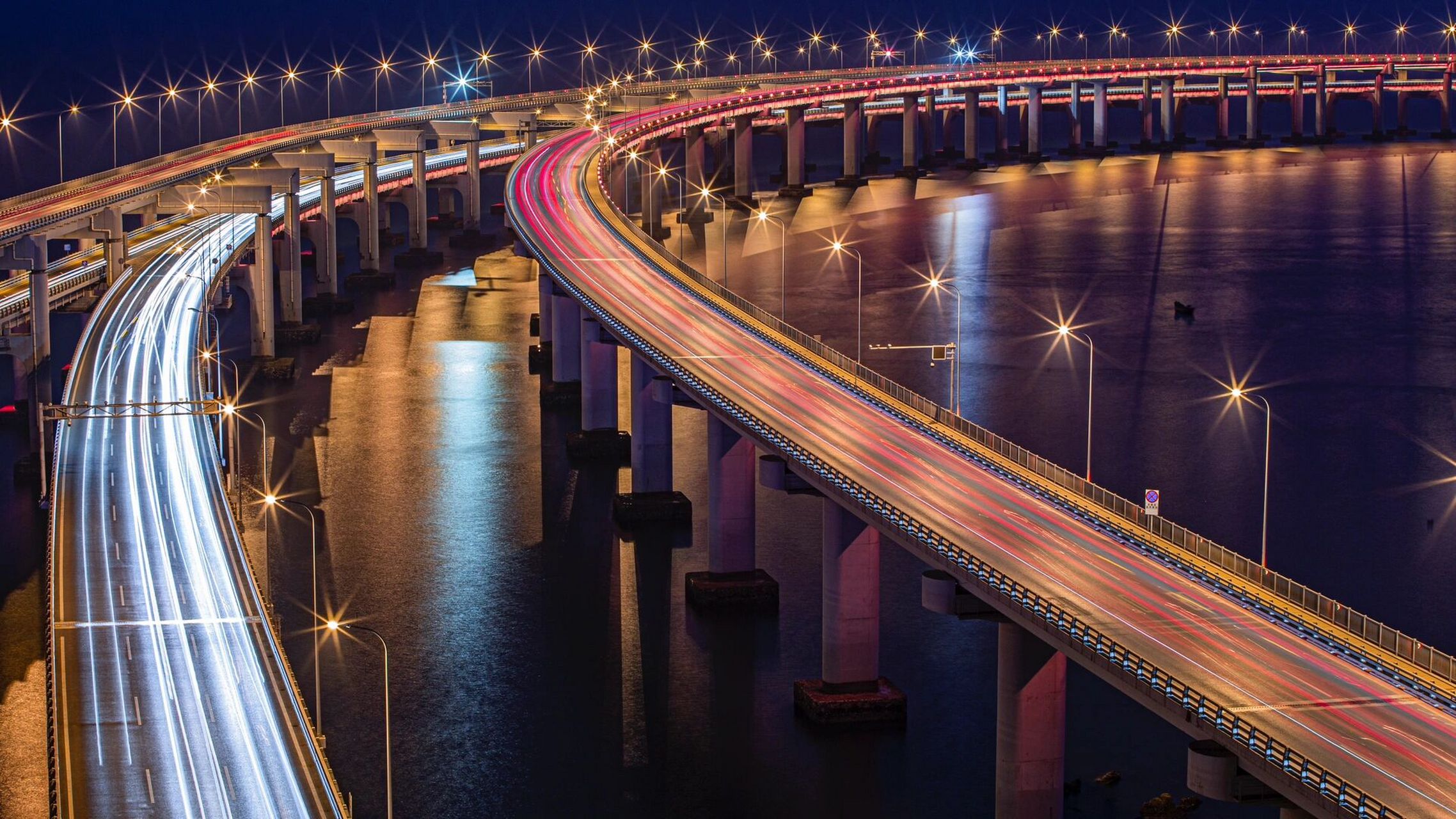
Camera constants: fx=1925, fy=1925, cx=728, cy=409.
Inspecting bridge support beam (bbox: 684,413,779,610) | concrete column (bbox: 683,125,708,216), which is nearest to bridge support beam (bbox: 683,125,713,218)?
concrete column (bbox: 683,125,708,216)

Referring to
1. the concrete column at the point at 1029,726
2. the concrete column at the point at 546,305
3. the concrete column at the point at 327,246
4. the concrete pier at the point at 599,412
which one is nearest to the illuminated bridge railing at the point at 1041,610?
the concrete column at the point at 1029,726

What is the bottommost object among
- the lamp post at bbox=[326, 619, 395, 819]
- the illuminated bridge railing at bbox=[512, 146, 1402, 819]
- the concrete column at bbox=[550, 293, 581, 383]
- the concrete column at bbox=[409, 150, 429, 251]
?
the lamp post at bbox=[326, 619, 395, 819]

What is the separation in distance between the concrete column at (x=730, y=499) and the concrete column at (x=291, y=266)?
231ft

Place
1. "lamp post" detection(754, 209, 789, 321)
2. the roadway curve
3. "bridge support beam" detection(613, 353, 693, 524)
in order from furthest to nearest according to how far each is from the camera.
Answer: "lamp post" detection(754, 209, 789, 321), "bridge support beam" detection(613, 353, 693, 524), the roadway curve

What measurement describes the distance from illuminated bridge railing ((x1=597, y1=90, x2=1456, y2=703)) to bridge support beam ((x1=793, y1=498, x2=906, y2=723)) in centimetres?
622

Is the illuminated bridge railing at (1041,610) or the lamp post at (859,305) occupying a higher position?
the lamp post at (859,305)

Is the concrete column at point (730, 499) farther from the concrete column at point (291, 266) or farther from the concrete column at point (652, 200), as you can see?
the concrete column at point (652, 200)

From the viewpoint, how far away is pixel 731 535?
73.4 metres

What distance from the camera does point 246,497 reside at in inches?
3661

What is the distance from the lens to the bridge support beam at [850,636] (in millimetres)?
59625

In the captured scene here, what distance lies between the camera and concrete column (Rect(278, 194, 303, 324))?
136m

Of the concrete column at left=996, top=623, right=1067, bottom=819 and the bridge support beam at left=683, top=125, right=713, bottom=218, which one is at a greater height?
the bridge support beam at left=683, top=125, right=713, bottom=218

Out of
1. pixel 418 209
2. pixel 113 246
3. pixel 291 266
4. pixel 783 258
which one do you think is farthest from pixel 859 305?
pixel 418 209

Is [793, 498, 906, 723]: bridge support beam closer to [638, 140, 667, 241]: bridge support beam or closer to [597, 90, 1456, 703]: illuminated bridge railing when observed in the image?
[597, 90, 1456, 703]: illuminated bridge railing
